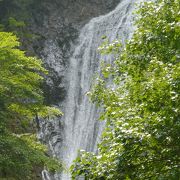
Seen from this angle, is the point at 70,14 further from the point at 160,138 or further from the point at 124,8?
the point at 160,138

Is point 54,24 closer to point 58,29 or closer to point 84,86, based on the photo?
point 58,29

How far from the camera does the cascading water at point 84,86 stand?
18891 mm

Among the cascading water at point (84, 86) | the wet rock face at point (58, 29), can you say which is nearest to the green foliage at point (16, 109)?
the cascading water at point (84, 86)

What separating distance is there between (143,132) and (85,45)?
2007 centimetres

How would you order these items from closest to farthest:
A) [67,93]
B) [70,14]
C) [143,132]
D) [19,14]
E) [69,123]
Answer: [143,132]
[69,123]
[67,93]
[19,14]
[70,14]

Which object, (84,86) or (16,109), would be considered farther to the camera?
(84,86)

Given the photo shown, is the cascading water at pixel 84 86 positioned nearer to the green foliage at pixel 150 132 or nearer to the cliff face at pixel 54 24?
the cliff face at pixel 54 24

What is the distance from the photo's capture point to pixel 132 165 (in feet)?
15.0

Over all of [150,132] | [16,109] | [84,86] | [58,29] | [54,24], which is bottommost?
[150,132]

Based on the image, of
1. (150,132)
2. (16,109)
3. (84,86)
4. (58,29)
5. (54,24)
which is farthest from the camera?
(54,24)

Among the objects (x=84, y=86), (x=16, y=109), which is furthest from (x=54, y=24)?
(x=16, y=109)

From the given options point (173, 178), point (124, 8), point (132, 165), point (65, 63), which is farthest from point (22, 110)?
point (124, 8)

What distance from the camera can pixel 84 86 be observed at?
22062 millimetres

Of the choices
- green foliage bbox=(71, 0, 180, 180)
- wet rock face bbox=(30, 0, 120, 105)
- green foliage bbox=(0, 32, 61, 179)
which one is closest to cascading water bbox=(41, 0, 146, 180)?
wet rock face bbox=(30, 0, 120, 105)
